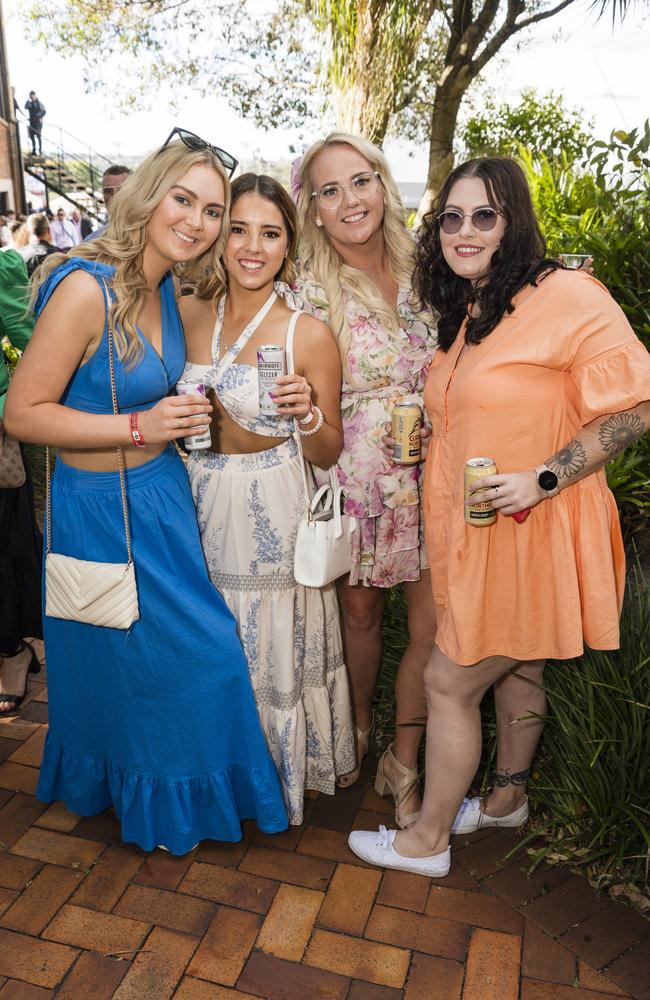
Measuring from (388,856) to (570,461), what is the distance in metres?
1.43

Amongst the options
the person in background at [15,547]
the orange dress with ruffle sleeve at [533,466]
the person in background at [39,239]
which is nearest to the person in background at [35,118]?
the person in background at [39,239]

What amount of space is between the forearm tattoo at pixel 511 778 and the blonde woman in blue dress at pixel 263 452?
668mm

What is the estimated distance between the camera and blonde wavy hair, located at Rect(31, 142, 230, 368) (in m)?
2.31

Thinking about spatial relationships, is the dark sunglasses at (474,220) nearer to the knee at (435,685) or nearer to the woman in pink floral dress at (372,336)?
the woman in pink floral dress at (372,336)

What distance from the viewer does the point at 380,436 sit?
8.67ft

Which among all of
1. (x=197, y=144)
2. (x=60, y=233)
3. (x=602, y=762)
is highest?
(x=60, y=233)

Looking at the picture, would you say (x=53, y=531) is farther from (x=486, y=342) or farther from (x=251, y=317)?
(x=486, y=342)

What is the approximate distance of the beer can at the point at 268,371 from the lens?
2250 millimetres

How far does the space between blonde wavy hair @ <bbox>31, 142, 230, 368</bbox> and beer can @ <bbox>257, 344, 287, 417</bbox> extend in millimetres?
356

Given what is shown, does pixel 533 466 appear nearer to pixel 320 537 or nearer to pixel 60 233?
pixel 320 537

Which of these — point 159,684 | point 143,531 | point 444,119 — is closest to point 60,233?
point 444,119

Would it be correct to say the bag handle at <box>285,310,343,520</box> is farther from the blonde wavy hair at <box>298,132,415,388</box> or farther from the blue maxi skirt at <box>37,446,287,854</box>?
the blue maxi skirt at <box>37,446,287,854</box>

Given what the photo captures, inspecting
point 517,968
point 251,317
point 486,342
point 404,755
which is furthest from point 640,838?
point 251,317

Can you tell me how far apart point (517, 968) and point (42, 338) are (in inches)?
85.4
